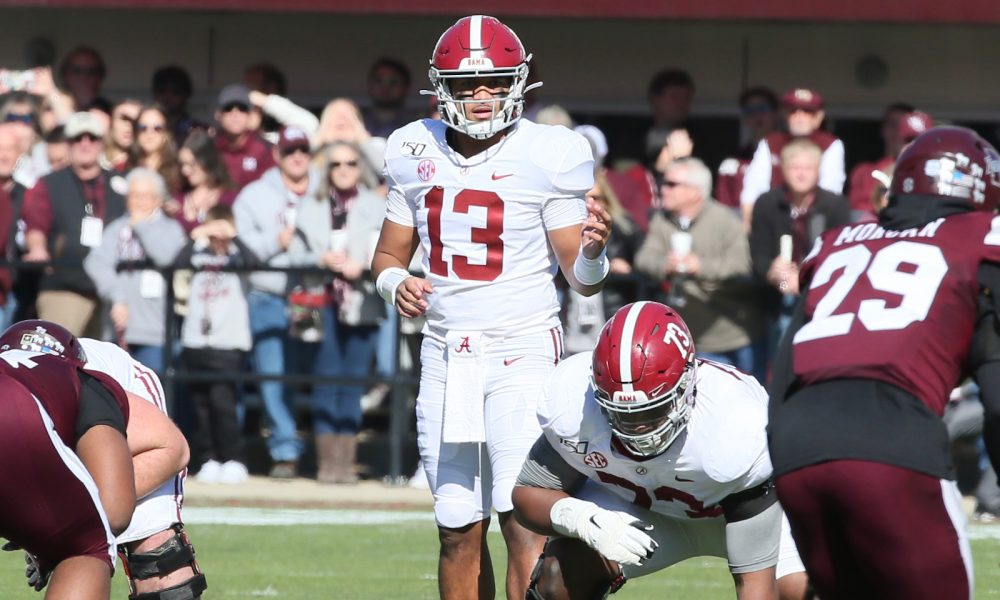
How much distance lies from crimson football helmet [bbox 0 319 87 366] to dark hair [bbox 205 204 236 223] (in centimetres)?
482

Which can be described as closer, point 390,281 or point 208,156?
point 390,281

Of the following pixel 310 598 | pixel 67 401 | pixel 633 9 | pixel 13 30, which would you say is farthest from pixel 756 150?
pixel 67 401

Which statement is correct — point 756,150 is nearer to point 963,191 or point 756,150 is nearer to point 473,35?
point 473,35

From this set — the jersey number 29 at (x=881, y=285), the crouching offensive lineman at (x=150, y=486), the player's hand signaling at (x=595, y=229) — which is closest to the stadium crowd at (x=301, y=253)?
the player's hand signaling at (x=595, y=229)

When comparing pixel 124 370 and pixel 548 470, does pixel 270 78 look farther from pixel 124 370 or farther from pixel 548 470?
pixel 548 470

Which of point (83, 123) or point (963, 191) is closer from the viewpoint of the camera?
point (963, 191)

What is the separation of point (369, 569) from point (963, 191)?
3.85 meters

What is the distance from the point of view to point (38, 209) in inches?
392

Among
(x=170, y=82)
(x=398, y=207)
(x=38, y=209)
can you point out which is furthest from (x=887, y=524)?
(x=170, y=82)

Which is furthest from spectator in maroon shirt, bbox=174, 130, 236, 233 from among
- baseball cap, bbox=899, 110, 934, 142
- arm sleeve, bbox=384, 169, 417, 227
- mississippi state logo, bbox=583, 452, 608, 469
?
mississippi state logo, bbox=583, 452, 608, 469

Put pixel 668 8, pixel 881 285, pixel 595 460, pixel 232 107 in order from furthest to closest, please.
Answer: pixel 668 8, pixel 232 107, pixel 595 460, pixel 881 285

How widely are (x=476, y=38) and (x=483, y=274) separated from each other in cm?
77

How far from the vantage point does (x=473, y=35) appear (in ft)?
18.8

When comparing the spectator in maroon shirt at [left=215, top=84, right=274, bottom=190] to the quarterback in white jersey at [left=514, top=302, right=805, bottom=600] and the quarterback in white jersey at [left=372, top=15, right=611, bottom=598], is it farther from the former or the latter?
the quarterback in white jersey at [left=514, top=302, right=805, bottom=600]
